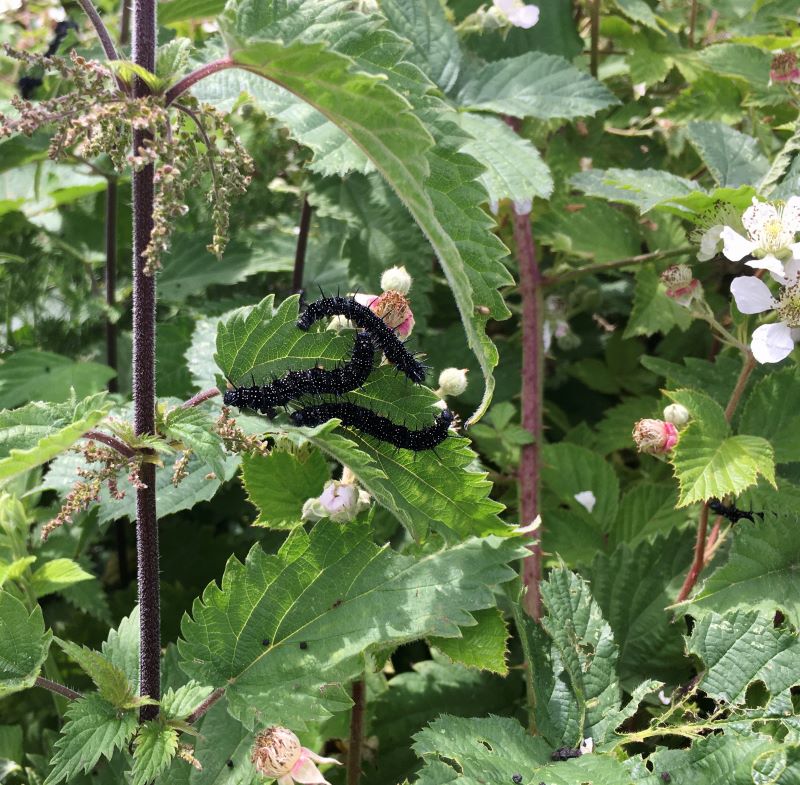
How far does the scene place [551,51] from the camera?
2199 millimetres

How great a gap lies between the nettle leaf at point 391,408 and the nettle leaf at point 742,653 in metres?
0.34

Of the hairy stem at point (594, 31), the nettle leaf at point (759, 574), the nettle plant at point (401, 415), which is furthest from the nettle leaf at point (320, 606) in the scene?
the hairy stem at point (594, 31)

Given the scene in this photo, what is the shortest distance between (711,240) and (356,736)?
1.01 metres

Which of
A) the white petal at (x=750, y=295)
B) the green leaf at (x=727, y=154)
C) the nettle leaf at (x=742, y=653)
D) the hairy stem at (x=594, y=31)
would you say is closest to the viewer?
the nettle leaf at (x=742, y=653)

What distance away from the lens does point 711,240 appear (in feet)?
5.16

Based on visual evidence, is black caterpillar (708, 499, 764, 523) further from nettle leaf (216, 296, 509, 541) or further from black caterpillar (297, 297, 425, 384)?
black caterpillar (297, 297, 425, 384)

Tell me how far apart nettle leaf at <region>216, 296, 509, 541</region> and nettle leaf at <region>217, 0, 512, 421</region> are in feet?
0.61

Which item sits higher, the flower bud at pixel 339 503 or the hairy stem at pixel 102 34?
the hairy stem at pixel 102 34

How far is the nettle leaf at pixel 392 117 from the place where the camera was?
0.87 metres

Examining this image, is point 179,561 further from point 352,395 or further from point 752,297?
point 752,297

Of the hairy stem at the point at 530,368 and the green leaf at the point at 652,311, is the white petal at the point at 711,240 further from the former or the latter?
the hairy stem at the point at 530,368

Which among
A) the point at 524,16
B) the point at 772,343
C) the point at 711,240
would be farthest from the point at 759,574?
the point at 524,16

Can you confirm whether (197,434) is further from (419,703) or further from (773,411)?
(773,411)

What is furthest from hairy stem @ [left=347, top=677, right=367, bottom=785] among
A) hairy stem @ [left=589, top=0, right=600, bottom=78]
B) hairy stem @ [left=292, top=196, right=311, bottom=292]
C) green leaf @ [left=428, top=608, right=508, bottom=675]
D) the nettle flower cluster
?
hairy stem @ [left=589, top=0, right=600, bottom=78]
